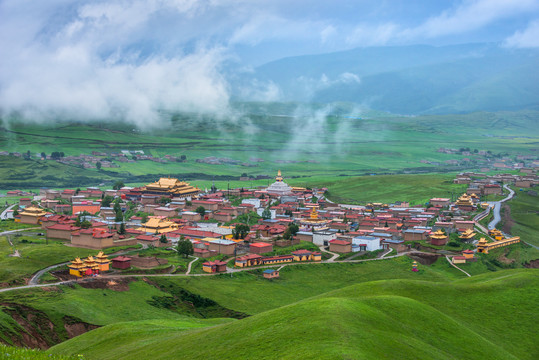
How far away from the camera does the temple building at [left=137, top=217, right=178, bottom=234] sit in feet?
328

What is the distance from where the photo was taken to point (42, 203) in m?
125

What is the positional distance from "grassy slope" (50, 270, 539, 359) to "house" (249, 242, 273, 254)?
1292 inches

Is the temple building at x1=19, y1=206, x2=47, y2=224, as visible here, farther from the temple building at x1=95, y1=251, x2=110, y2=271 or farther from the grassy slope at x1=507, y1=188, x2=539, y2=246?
the grassy slope at x1=507, y1=188, x2=539, y2=246

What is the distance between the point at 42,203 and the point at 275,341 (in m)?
101

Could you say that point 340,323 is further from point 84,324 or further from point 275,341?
point 84,324

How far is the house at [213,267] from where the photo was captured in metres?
78.4

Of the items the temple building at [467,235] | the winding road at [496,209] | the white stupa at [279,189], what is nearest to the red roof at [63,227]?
the white stupa at [279,189]

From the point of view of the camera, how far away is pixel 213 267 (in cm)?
7838

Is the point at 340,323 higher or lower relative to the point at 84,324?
higher

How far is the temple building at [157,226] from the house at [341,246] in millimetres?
26300

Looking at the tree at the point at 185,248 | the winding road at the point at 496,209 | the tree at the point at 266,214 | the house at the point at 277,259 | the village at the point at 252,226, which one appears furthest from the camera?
the tree at the point at 266,214

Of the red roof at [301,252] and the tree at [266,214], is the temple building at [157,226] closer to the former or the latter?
the tree at [266,214]

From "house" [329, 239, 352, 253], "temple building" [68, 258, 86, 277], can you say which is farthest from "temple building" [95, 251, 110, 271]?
"house" [329, 239, 352, 253]

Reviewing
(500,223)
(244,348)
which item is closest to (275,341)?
(244,348)
